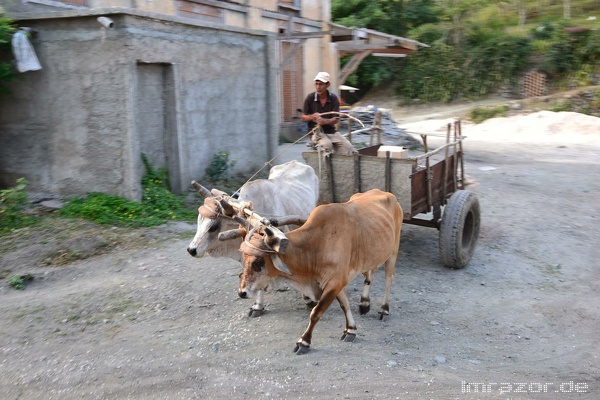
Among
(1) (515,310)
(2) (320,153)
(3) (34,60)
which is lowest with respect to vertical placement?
(1) (515,310)

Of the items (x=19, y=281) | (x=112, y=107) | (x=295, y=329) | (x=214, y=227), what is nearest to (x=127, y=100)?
(x=112, y=107)

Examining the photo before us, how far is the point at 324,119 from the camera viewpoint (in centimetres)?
761

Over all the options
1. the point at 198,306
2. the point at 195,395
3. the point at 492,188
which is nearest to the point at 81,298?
the point at 198,306

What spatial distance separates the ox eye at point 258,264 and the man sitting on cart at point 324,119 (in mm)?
2852

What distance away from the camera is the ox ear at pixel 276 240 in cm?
457

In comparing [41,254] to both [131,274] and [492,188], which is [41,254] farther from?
[492,188]

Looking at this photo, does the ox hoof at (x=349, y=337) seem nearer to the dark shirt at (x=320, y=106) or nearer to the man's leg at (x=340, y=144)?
the man's leg at (x=340, y=144)

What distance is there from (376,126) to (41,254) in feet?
14.7

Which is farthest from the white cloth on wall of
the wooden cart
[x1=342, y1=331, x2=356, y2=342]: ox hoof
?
[x1=342, y1=331, x2=356, y2=342]: ox hoof

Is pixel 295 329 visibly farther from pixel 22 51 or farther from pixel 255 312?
pixel 22 51

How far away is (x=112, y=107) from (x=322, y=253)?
4.64 m

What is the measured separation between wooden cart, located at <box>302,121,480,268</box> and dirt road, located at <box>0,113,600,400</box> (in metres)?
0.39

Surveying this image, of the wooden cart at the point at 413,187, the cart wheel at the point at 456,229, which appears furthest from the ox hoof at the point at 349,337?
the cart wheel at the point at 456,229

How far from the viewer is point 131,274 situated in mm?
6809
